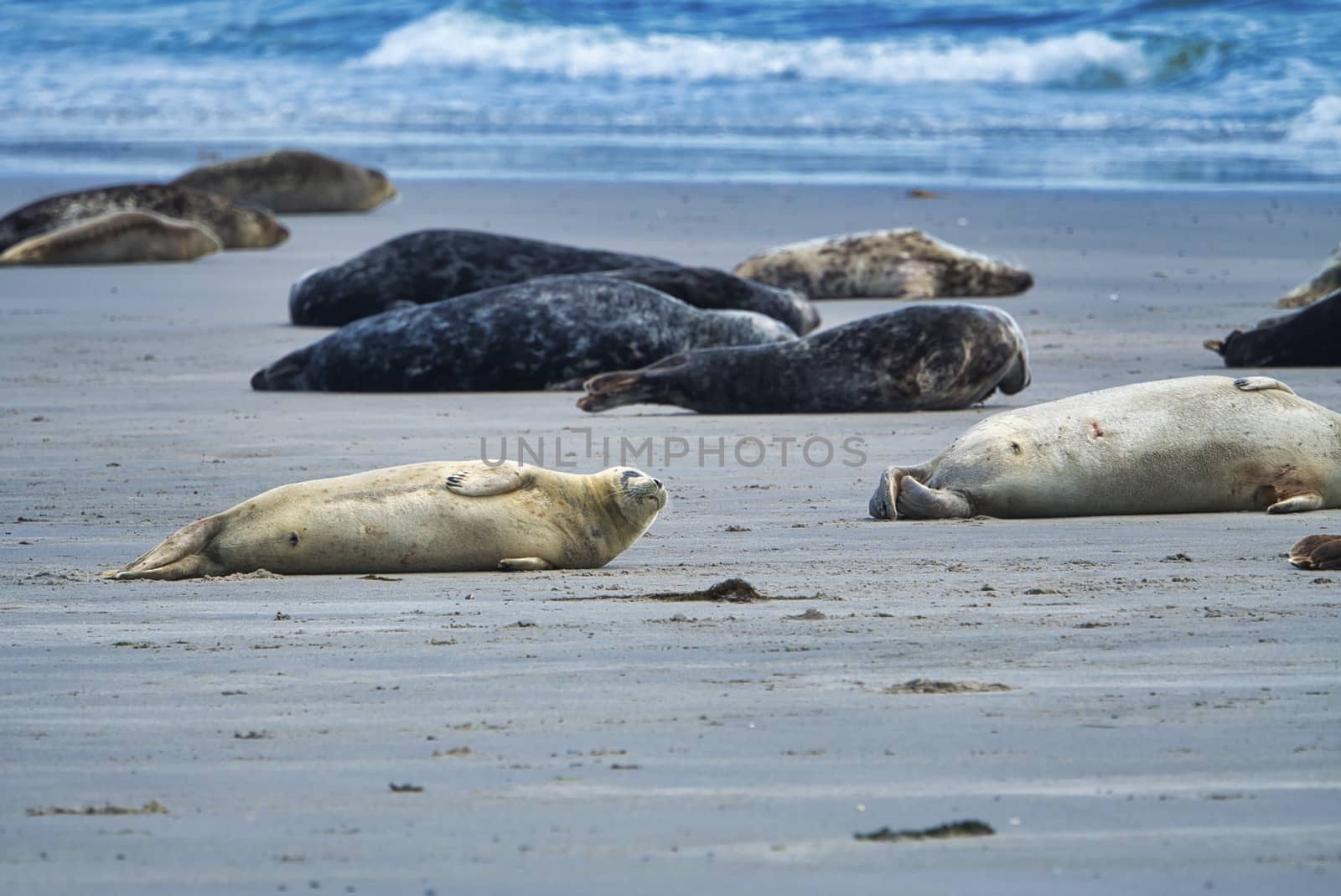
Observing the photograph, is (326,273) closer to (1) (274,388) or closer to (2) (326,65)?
(1) (274,388)

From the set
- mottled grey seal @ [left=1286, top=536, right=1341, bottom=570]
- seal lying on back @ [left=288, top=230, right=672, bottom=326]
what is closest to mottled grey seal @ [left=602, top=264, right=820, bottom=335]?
seal lying on back @ [left=288, top=230, right=672, bottom=326]

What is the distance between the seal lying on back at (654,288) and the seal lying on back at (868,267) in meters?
1.80

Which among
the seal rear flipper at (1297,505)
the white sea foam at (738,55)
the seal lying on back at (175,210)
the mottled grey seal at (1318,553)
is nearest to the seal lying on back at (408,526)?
the mottled grey seal at (1318,553)

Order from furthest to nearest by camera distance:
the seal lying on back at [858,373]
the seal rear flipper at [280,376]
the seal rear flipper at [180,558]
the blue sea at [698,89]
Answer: the blue sea at [698,89]
the seal rear flipper at [280,376]
the seal lying on back at [858,373]
the seal rear flipper at [180,558]

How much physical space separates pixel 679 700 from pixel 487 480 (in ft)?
5.26

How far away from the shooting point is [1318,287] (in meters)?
11.4

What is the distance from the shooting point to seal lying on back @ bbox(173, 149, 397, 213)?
18.9 metres

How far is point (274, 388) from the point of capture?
9016 mm

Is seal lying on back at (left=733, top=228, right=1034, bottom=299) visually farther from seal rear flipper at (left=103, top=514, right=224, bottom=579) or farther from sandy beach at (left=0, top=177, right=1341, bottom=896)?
seal rear flipper at (left=103, top=514, right=224, bottom=579)

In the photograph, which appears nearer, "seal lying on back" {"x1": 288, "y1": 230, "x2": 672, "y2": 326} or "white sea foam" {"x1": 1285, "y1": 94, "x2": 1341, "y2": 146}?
"seal lying on back" {"x1": 288, "y1": 230, "x2": 672, "y2": 326}

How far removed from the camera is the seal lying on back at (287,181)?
62.1 ft

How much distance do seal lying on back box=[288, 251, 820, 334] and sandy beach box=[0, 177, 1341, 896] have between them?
3040 millimetres

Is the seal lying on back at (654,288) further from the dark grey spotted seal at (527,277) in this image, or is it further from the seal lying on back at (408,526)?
the seal lying on back at (408,526)

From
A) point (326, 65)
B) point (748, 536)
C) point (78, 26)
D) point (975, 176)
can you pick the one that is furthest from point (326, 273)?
point (78, 26)
